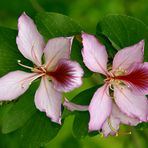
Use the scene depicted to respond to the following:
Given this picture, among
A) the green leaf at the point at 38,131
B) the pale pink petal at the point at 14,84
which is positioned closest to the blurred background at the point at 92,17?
the green leaf at the point at 38,131

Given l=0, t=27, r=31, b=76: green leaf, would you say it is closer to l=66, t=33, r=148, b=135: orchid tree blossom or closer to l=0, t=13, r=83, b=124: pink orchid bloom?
l=0, t=13, r=83, b=124: pink orchid bloom

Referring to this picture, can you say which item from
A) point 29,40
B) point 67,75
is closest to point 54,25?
point 29,40

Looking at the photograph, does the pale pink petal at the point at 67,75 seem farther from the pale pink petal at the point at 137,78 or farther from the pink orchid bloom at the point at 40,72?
the pale pink petal at the point at 137,78

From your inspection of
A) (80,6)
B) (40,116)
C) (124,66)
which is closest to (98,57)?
(124,66)

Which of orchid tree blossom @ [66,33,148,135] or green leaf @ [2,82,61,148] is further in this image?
green leaf @ [2,82,61,148]

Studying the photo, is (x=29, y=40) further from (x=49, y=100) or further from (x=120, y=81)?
(x=120, y=81)

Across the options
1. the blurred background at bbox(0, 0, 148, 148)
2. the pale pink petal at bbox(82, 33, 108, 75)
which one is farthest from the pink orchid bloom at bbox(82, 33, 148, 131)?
the blurred background at bbox(0, 0, 148, 148)

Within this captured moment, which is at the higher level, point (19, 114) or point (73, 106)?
point (73, 106)

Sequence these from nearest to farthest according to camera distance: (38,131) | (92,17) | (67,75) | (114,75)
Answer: (67,75) < (114,75) < (38,131) < (92,17)

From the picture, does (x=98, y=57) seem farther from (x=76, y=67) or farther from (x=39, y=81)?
(x=39, y=81)
